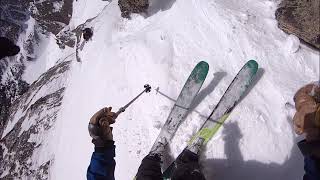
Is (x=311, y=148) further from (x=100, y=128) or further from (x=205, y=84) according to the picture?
(x=205, y=84)

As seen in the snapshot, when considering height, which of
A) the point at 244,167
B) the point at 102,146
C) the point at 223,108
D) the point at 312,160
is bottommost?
the point at 312,160

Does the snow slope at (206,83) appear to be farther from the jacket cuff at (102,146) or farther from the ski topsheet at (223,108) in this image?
the jacket cuff at (102,146)

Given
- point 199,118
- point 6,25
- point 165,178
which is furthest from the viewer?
point 6,25

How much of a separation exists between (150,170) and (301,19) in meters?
3.33

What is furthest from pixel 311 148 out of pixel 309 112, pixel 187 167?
pixel 187 167

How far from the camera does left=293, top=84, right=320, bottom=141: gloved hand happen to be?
316 centimetres

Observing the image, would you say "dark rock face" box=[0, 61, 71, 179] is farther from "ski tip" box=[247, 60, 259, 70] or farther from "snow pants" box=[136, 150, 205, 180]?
"ski tip" box=[247, 60, 259, 70]

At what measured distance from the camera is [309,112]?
3256mm

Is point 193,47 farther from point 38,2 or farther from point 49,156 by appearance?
point 38,2

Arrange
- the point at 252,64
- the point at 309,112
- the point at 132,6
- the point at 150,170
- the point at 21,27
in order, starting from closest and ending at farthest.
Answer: the point at 309,112 → the point at 150,170 → the point at 252,64 → the point at 132,6 → the point at 21,27

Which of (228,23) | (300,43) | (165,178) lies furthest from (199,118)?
(300,43)

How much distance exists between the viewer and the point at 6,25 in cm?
1723

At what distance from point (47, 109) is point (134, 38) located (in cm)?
282

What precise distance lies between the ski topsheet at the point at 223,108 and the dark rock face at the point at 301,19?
3.81 feet
